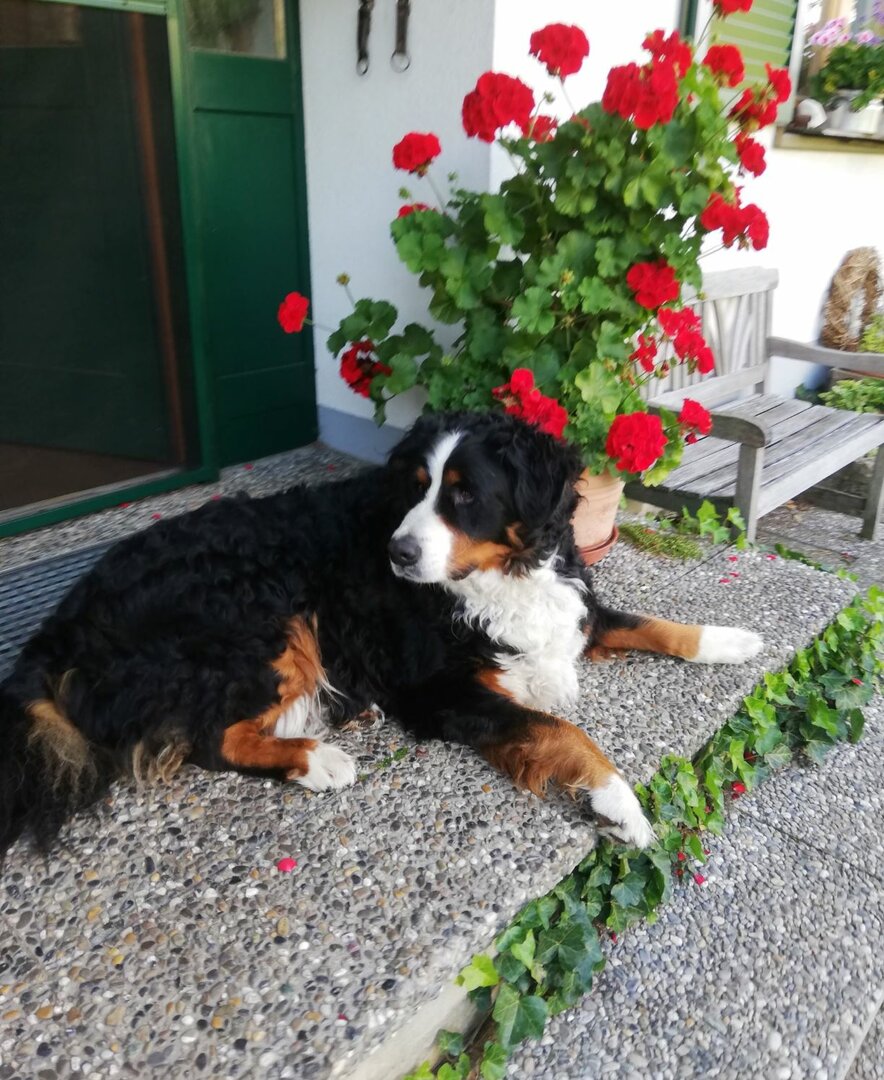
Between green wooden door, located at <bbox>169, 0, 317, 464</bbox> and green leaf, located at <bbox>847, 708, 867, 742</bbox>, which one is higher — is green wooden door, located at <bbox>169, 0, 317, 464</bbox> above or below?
above

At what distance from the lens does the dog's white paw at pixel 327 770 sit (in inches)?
81.4

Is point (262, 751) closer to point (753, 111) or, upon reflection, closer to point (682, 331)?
point (682, 331)

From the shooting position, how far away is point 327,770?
2086 millimetres

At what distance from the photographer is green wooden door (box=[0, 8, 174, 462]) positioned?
128 inches

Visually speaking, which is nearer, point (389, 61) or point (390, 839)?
point (390, 839)

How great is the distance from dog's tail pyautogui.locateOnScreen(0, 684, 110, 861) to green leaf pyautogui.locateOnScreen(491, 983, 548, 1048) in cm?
101

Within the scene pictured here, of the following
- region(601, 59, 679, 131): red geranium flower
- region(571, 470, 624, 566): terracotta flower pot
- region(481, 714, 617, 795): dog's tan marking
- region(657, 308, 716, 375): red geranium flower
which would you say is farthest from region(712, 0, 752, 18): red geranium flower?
region(481, 714, 617, 795): dog's tan marking

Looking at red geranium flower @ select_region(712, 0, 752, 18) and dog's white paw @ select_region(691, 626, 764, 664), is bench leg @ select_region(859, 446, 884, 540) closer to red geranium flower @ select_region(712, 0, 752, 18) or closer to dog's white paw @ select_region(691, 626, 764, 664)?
dog's white paw @ select_region(691, 626, 764, 664)

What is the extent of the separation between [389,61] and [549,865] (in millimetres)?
3149

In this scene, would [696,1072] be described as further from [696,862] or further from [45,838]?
[45,838]

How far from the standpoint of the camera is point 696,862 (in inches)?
90.0

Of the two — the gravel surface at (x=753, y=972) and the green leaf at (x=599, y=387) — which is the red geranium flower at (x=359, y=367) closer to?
the green leaf at (x=599, y=387)

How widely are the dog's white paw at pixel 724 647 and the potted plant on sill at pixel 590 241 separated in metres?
0.61

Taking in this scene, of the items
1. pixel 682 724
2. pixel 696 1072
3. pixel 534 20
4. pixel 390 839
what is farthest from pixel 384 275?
pixel 696 1072
